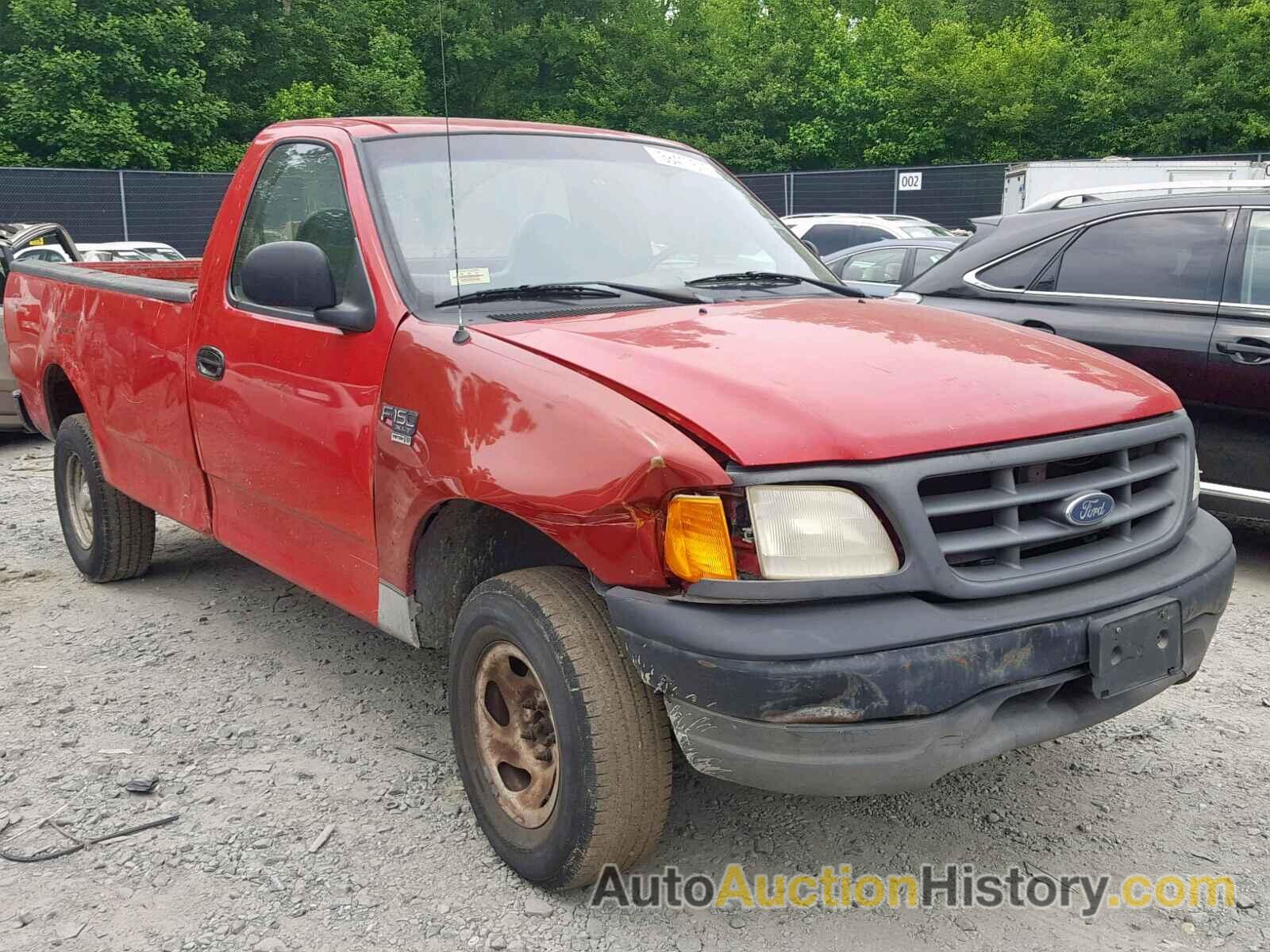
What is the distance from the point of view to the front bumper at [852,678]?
238cm

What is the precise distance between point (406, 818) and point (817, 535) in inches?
61.8

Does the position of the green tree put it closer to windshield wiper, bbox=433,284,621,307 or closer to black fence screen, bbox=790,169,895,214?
black fence screen, bbox=790,169,895,214

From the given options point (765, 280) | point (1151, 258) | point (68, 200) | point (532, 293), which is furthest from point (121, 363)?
point (68, 200)

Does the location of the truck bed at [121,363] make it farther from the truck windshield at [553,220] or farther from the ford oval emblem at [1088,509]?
the ford oval emblem at [1088,509]

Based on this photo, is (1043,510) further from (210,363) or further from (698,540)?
(210,363)

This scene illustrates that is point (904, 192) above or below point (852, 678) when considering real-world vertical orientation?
above

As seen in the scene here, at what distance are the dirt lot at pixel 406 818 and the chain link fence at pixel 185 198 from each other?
20.0 metres

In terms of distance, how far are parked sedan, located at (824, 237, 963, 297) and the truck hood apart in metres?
7.41

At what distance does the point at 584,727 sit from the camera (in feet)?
8.55

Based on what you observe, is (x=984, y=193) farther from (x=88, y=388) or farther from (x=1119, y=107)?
(x=88, y=388)

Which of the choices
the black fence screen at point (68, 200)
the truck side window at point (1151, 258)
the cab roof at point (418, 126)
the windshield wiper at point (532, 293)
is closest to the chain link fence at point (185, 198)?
the black fence screen at point (68, 200)

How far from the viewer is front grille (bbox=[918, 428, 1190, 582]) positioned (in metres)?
2.54

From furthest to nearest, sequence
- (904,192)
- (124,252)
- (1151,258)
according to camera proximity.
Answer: (904,192) < (124,252) < (1151,258)

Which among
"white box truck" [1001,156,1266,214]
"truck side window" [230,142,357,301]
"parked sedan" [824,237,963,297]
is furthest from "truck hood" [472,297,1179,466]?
"white box truck" [1001,156,1266,214]
